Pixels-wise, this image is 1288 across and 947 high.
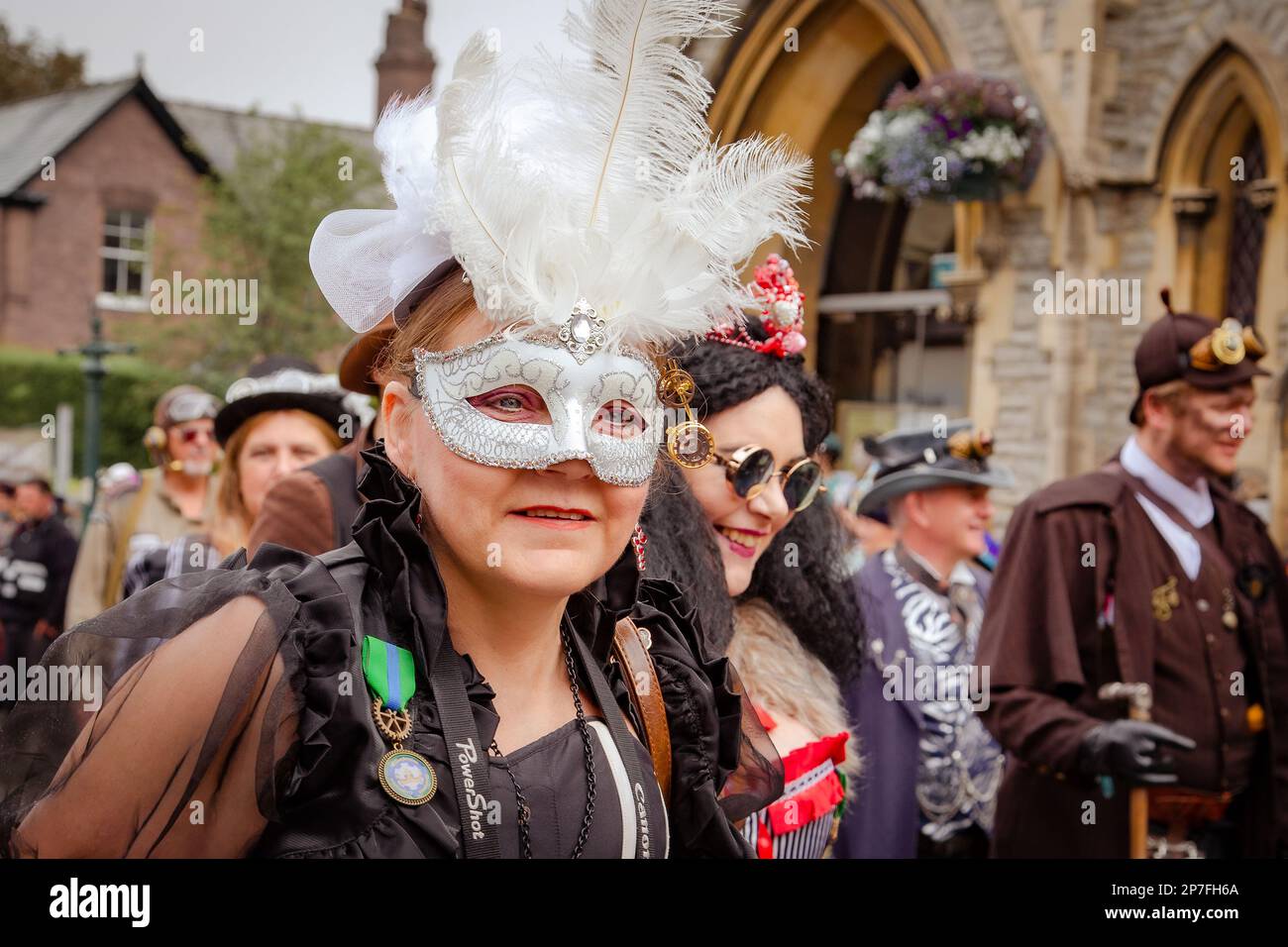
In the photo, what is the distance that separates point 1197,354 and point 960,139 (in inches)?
199

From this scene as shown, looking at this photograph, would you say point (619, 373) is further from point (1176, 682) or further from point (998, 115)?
point (998, 115)

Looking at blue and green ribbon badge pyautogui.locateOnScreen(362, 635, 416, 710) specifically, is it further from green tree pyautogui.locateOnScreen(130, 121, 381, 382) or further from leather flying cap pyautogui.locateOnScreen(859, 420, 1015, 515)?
green tree pyautogui.locateOnScreen(130, 121, 381, 382)

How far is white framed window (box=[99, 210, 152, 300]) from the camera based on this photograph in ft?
84.9

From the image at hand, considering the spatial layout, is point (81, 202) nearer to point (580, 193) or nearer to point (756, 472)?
point (756, 472)

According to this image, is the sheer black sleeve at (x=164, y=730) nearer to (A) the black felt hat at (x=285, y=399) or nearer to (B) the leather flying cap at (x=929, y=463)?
(A) the black felt hat at (x=285, y=399)

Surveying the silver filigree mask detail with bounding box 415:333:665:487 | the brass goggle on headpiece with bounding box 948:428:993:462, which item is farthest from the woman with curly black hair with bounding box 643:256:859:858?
the brass goggle on headpiece with bounding box 948:428:993:462

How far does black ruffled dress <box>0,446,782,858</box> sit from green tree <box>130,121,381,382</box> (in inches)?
663

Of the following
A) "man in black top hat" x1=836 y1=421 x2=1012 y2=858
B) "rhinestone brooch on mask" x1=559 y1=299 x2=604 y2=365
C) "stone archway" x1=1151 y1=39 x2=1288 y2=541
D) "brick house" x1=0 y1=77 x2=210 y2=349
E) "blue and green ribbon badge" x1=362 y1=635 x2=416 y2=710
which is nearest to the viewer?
"blue and green ribbon badge" x1=362 y1=635 x2=416 y2=710

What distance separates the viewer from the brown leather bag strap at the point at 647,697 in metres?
1.81

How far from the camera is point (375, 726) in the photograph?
1.47m

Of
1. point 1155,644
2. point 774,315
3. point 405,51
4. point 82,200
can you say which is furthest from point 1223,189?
point 82,200

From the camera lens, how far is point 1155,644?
153 inches

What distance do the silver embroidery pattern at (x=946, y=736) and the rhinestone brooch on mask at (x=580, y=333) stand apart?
2780mm

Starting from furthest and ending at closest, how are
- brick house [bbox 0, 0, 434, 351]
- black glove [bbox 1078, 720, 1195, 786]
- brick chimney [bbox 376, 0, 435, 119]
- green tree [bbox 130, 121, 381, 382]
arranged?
1. brick house [bbox 0, 0, 434, 351]
2. brick chimney [bbox 376, 0, 435, 119]
3. green tree [bbox 130, 121, 381, 382]
4. black glove [bbox 1078, 720, 1195, 786]
